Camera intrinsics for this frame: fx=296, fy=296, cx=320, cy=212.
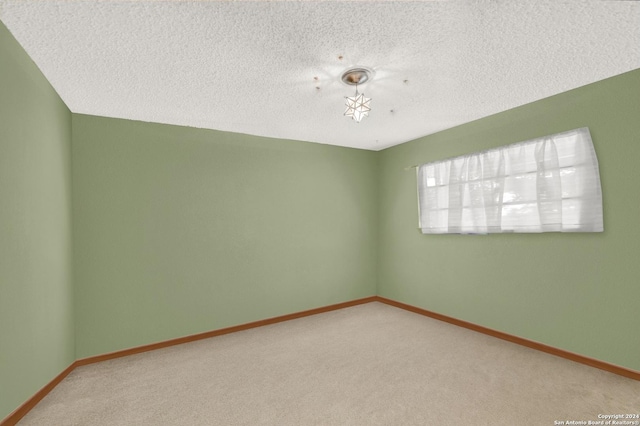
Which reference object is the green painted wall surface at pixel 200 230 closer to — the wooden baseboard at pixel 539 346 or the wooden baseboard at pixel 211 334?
the wooden baseboard at pixel 211 334

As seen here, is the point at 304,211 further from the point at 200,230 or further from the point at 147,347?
the point at 147,347

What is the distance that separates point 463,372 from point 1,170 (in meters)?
3.50

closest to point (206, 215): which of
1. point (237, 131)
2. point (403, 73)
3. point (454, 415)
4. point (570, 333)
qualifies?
point (237, 131)

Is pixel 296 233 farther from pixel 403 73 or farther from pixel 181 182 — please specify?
pixel 403 73

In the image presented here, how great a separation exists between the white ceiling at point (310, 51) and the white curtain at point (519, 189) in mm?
554

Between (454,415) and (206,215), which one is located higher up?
(206,215)

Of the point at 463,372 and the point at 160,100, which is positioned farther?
the point at 160,100

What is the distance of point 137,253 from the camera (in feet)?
9.96

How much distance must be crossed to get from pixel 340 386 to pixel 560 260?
2.29 m

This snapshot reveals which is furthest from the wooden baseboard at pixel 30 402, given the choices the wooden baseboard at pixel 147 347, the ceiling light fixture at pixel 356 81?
the ceiling light fixture at pixel 356 81

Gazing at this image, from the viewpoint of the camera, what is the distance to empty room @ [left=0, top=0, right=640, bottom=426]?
1783mm

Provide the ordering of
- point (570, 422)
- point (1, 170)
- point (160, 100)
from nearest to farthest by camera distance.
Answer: point (1, 170) → point (570, 422) → point (160, 100)

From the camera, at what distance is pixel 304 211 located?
4.14 metres

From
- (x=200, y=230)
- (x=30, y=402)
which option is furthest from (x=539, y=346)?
(x=30, y=402)
